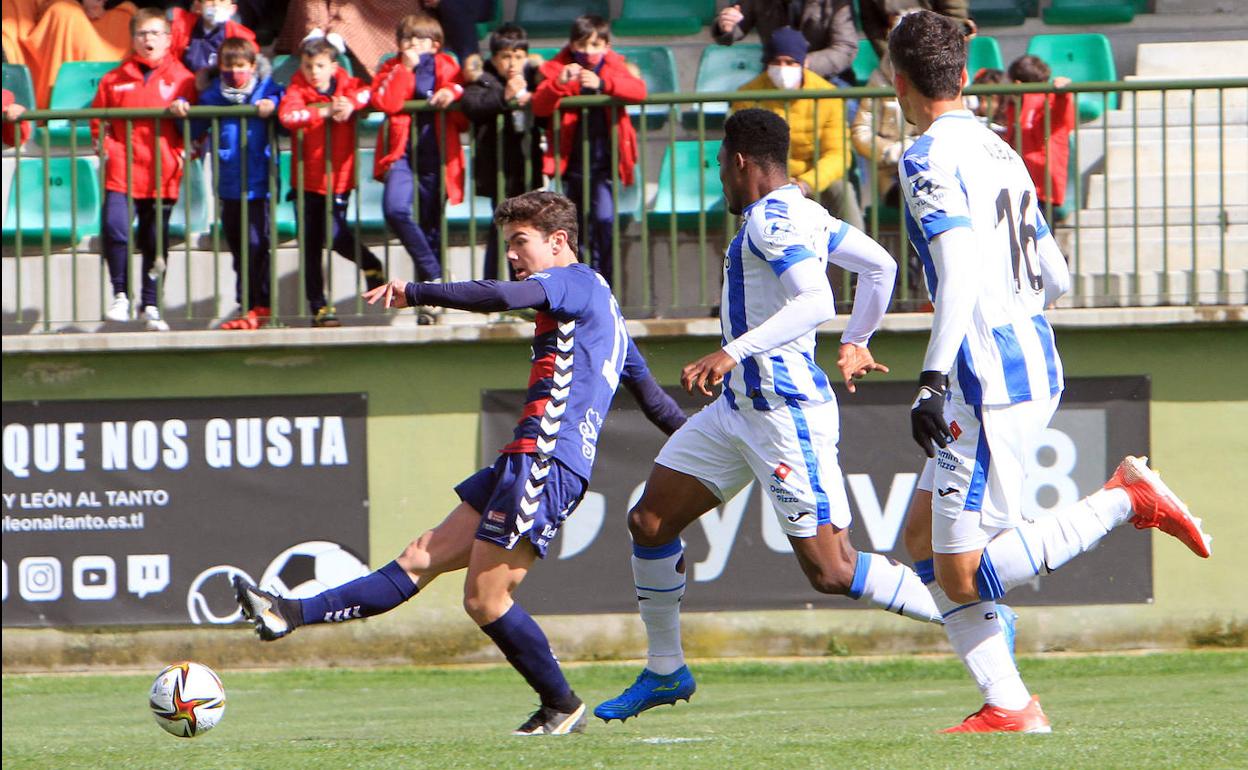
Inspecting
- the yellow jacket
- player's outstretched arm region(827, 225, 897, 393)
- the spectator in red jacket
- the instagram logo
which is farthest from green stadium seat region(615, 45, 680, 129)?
player's outstretched arm region(827, 225, 897, 393)

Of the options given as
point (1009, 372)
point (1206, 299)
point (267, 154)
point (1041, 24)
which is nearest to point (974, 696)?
point (1206, 299)

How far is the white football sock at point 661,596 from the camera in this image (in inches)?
242

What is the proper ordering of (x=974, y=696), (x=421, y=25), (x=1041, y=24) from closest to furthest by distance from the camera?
(x=974, y=696)
(x=421, y=25)
(x=1041, y=24)

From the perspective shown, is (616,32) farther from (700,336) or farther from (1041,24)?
(700,336)

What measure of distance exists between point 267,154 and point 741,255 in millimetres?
4736

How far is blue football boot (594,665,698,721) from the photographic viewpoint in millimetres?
6117

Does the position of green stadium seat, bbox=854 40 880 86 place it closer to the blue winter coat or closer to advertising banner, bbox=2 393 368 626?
the blue winter coat

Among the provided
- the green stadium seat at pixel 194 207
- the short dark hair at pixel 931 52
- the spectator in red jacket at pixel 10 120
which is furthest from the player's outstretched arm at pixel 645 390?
the spectator in red jacket at pixel 10 120

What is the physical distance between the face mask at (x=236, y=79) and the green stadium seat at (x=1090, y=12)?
621 cm

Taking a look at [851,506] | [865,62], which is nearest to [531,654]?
[851,506]

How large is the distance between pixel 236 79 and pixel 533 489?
5.05m

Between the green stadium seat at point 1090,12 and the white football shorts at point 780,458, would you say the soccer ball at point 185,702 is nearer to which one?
the white football shorts at point 780,458

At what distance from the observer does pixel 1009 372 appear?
4941mm

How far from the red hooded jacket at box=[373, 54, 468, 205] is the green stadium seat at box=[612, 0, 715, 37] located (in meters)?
3.61
